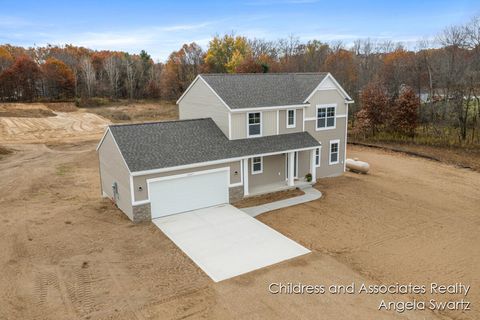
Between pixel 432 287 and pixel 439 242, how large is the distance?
3697 millimetres

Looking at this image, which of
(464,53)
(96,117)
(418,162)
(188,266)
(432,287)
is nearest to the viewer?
(432,287)

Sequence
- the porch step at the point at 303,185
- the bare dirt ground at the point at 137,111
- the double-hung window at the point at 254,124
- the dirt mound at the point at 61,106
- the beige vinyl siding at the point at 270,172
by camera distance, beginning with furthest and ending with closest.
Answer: the dirt mound at the point at 61,106
the bare dirt ground at the point at 137,111
the porch step at the point at 303,185
the beige vinyl siding at the point at 270,172
the double-hung window at the point at 254,124

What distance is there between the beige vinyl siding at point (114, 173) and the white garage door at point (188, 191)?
3.75ft

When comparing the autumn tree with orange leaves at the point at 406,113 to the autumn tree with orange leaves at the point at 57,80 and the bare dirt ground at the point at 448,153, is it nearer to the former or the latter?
the bare dirt ground at the point at 448,153

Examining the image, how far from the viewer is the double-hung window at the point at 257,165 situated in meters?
19.9

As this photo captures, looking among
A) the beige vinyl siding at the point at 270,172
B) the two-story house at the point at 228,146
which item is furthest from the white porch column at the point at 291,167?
the beige vinyl siding at the point at 270,172

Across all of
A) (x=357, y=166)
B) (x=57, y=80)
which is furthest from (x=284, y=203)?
(x=57, y=80)

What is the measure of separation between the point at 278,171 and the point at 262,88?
16.1 feet

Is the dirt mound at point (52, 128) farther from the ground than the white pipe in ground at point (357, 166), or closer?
farther from the ground

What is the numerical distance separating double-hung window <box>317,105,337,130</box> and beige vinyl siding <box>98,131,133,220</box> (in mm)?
11847

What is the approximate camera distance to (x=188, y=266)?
12234mm

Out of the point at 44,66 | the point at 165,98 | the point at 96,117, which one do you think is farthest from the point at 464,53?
the point at 44,66

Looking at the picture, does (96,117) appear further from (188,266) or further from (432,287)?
(432,287)

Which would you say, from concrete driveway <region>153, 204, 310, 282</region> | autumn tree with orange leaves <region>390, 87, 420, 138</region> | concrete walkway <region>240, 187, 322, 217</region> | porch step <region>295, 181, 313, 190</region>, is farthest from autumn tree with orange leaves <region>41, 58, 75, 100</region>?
concrete walkway <region>240, 187, 322, 217</region>
